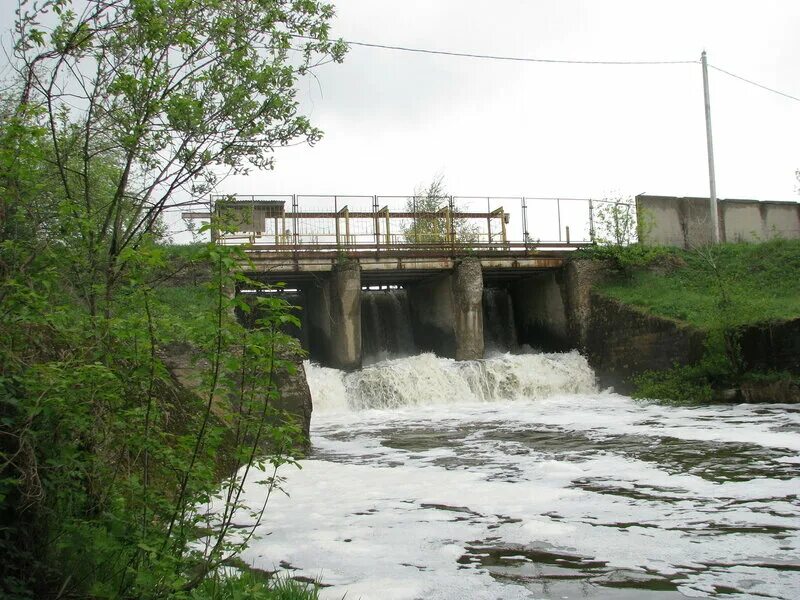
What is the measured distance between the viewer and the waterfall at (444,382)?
1945 centimetres

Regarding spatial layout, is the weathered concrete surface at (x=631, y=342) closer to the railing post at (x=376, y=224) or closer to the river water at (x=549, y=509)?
the river water at (x=549, y=509)

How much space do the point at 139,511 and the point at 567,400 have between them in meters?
16.8

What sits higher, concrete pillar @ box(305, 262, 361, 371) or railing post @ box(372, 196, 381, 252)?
railing post @ box(372, 196, 381, 252)

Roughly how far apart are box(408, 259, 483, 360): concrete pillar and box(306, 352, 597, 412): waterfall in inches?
45.5

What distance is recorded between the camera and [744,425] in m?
13.0

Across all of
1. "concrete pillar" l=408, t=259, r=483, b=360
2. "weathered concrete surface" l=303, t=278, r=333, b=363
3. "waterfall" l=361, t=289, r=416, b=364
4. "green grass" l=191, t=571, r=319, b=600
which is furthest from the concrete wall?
"green grass" l=191, t=571, r=319, b=600

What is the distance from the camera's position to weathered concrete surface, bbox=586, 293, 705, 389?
61.3 ft

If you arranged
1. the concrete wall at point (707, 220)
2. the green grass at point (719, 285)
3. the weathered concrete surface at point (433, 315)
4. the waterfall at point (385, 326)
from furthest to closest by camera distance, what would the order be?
the concrete wall at point (707, 220)
the waterfall at point (385, 326)
the weathered concrete surface at point (433, 315)
the green grass at point (719, 285)

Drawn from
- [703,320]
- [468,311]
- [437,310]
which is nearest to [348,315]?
[468,311]

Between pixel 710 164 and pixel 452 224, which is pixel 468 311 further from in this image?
pixel 710 164

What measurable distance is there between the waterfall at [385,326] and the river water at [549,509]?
32.9ft

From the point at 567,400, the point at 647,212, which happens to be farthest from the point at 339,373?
the point at 647,212

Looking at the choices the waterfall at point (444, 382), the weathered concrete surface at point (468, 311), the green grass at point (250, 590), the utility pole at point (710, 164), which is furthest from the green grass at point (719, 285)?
the green grass at point (250, 590)

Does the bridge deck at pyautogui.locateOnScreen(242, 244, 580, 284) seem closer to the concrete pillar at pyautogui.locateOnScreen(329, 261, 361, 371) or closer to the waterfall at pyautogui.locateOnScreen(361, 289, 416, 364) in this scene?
the concrete pillar at pyautogui.locateOnScreen(329, 261, 361, 371)
